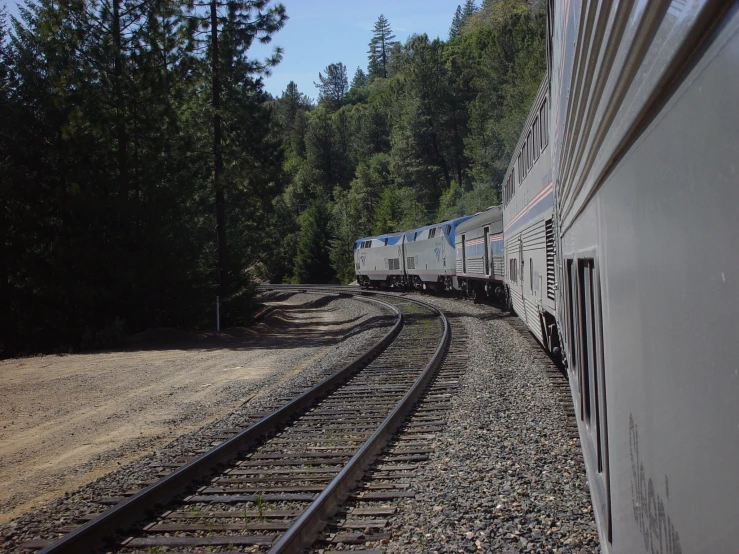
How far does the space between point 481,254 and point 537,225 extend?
12.9 metres

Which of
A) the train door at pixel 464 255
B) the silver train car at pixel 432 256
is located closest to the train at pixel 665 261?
the train door at pixel 464 255

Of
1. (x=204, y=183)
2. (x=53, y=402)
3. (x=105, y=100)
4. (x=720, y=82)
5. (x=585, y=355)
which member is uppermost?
(x=105, y=100)

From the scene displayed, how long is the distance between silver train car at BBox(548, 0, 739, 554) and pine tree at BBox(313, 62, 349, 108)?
6283 inches

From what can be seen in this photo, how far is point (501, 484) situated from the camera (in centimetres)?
581

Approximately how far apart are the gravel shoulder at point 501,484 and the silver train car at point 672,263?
278 cm

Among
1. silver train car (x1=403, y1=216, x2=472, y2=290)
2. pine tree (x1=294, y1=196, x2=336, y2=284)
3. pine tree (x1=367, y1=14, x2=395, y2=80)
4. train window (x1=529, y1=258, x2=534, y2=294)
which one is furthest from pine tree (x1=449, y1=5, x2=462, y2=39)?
train window (x1=529, y1=258, x2=534, y2=294)

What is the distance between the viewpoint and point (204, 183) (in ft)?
88.2

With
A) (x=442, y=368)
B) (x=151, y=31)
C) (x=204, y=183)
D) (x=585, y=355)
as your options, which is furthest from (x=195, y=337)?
(x=585, y=355)

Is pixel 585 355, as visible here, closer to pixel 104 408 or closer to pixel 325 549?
pixel 325 549

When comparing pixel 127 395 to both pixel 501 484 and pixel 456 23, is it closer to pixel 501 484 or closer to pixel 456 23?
pixel 501 484

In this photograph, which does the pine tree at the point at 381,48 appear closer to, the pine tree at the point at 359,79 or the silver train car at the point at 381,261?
the pine tree at the point at 359,79

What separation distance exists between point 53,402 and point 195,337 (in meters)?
9.70

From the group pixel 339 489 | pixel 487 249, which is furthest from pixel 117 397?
pixel 487 249

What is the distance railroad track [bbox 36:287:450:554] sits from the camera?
4.92 m
